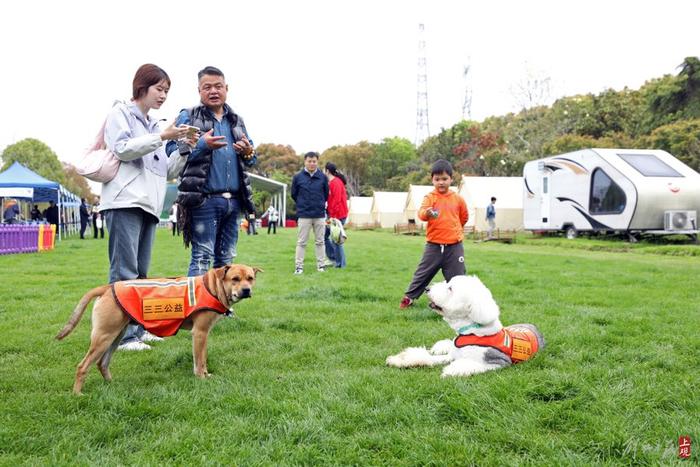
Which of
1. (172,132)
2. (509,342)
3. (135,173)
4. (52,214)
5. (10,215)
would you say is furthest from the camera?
(52,214)

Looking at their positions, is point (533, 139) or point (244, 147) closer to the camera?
point (244, 147)

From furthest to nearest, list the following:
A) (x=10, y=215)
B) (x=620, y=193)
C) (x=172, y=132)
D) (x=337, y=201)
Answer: (x=10, y=215) → (x=620, y=193) → (x=337, y=201) → (x=172, y=132)

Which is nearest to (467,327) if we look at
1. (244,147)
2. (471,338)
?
(471,338)

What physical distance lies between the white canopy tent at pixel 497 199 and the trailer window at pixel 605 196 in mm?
8014

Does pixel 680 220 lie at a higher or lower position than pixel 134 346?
higher

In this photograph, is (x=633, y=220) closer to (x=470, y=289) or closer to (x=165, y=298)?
(x=470, y=289)

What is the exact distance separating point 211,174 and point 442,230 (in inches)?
107

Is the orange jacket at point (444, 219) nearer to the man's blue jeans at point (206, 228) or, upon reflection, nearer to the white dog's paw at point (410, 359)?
the white dog's paw at point (410, 359)

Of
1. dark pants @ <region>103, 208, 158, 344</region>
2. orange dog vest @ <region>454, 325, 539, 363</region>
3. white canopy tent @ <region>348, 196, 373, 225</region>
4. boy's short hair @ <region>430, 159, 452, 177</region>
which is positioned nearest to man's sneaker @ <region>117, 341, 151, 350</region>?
dark pants @ <region>103, 208, 158, 344</region>

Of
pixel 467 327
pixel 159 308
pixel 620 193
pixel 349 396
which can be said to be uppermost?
pixel 620 193

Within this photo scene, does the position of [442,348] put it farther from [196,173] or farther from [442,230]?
[196,173]

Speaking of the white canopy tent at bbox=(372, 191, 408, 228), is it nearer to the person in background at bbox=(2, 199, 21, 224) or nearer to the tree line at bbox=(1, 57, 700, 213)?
the tree line at bbox=(1, 57, 700, 213)

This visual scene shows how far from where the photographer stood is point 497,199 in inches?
1069

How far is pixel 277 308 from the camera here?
589 centimetres
